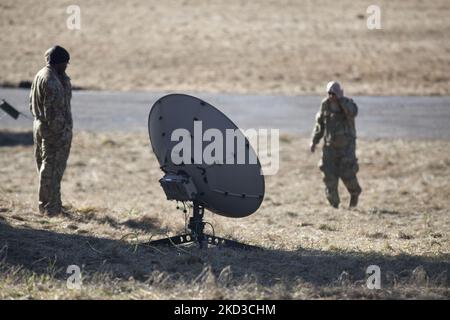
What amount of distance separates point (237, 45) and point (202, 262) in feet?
118

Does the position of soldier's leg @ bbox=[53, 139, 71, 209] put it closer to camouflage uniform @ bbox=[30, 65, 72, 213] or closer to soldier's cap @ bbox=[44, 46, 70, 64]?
camouflage uniform @ bbox=[30, 65, 72, 213]

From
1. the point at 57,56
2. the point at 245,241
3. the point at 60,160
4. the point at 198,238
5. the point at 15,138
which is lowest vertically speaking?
the point at 245,241

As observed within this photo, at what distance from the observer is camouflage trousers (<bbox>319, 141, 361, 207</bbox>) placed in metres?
14.8

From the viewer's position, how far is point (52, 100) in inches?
452

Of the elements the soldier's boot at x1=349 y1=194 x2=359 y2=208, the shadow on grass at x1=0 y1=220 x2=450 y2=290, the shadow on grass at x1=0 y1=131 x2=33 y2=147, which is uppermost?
the shadow on grass at x1=0 y1=131 x2=33 y2=147

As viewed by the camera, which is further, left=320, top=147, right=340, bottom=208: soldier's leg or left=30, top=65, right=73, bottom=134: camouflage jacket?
left=320, top=147, right=340, bottom=208: soldier's leg

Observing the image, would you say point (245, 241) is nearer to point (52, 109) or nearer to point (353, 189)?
point (52, 109)

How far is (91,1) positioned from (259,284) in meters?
48.6

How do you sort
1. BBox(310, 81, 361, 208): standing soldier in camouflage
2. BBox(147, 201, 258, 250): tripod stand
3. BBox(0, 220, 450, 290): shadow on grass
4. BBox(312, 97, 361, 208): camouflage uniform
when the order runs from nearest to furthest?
BBox(0, 220, 450, 290): shadow on grass, BBox(147, 201, 258, 250): tripod stand, BBox(310, 81, 361, 208): standing soldier in camouflage, BBox(312, 97, 361, 208): camouflage uniform

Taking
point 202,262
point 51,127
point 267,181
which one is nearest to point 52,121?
point 51,127

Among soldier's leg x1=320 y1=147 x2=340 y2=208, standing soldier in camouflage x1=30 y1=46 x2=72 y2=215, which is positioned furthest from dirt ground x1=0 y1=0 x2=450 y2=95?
standing soldier in camouflage x1=30 y1=46 x2=72 y2=215

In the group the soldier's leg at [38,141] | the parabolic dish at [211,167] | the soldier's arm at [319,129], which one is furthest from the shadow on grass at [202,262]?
the soldier's arm at [319,129]

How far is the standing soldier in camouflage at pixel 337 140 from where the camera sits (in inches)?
571

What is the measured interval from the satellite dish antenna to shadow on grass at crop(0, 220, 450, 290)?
420mm
